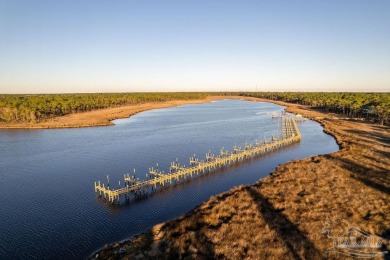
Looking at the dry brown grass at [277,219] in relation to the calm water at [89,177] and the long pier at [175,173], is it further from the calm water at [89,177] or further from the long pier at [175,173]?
the long pier at [175,173]

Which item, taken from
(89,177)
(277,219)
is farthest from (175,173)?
(277,219)

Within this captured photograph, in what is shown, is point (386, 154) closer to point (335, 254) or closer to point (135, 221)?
point (335, 254)

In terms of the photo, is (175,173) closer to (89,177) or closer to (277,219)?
(89,177)

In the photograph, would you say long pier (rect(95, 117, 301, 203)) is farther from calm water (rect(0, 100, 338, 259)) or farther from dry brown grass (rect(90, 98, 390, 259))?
dry brown grass (rect(90, 98, 390, 259))

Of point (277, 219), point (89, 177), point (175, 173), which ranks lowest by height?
point (89, 177)

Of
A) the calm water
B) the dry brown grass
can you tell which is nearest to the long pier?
the calm water

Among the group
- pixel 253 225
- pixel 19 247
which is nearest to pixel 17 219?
pixel 19 247
